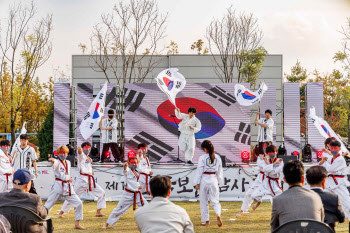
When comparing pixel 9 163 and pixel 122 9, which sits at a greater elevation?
pixel 122 9

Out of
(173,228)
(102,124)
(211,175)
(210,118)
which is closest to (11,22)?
(102,124)

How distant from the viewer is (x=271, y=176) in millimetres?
8883

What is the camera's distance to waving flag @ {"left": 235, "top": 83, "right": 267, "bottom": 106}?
12953 millimetres

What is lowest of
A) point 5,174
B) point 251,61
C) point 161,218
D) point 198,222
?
point 198,222

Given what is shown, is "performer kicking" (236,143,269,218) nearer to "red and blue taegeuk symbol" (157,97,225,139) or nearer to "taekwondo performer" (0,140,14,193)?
"red and blue taegeuk symbol" (157,97,225,139)

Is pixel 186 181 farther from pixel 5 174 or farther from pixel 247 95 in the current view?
pixel 5 174

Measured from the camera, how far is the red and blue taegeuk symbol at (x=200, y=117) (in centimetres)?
1431

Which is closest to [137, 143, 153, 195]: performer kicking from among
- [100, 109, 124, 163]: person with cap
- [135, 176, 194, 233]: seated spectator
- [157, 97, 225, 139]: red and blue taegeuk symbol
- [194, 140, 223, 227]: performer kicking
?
[194, 140, 223, 227]: performer kicking

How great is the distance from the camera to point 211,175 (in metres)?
8.55

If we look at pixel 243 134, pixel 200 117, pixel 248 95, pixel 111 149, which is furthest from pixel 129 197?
pixel 243 134

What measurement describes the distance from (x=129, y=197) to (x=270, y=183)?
9.37 feet

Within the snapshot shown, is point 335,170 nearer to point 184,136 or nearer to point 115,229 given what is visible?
point 115,229

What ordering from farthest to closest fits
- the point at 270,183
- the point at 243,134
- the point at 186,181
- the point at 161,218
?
the point at 243,134 → the point at 186,181 → the point at 270,183 → the point at 161,218

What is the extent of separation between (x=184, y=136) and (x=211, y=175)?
4.46 m
